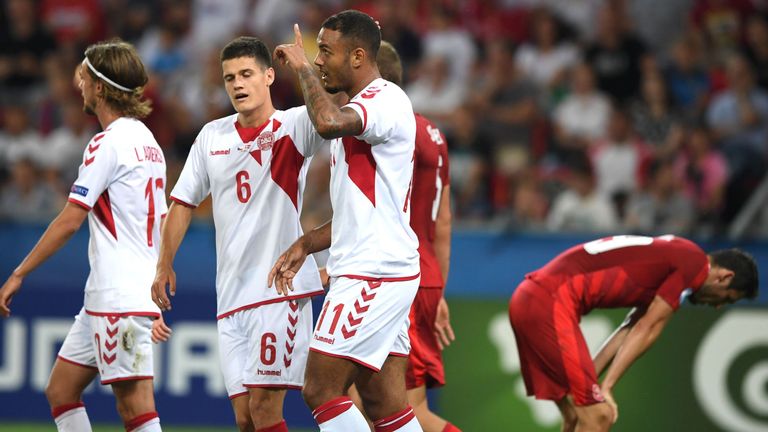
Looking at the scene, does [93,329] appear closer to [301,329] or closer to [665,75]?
[301,329]

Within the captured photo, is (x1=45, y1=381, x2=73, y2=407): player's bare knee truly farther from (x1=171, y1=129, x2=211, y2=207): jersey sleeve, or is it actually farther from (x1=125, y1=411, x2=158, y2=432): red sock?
(x1=171, y1=129, x2=211, y2=207): jersey sleeve

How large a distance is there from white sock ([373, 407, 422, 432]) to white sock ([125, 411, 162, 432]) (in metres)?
1.36

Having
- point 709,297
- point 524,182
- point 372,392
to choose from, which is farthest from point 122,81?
point 524,182

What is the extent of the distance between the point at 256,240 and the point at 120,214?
33.4 inches

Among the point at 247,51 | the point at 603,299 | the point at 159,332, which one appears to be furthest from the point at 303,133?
the point at 603,299

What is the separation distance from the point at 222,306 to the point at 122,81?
1.38m

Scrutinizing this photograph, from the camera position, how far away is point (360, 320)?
527 cm

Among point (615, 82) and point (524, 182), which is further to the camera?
point (615, 82)

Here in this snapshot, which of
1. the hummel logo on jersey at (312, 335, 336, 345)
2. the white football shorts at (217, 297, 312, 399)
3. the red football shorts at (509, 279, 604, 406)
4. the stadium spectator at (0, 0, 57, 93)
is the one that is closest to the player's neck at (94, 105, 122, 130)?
the white football shorts at (217, 297, 312, 399)

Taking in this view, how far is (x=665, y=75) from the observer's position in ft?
40.3

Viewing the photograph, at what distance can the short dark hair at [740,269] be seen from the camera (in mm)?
6773

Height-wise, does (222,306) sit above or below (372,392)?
above

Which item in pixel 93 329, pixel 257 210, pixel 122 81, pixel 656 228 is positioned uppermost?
pixel 122 81

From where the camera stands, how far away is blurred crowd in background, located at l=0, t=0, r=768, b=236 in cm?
1062
